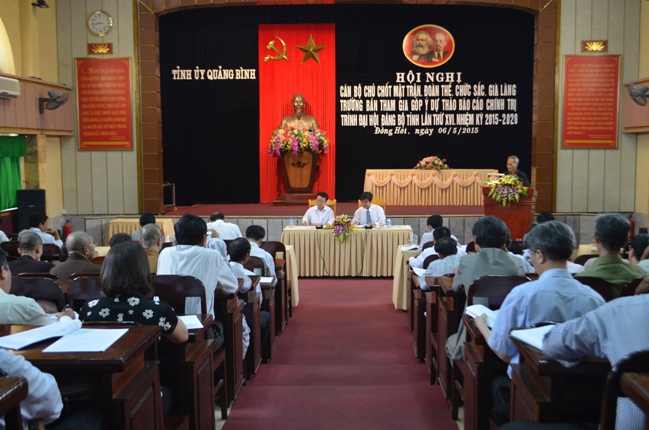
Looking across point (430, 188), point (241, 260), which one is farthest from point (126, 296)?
point (430, 188)

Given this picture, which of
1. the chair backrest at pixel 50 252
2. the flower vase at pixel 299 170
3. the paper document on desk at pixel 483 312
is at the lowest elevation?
the chair backrest at pixel 50 252

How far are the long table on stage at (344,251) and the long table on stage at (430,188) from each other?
3717mm

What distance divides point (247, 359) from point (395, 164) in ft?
33.3

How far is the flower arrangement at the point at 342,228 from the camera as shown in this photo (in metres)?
9.24

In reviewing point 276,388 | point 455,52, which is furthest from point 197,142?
point 276,388

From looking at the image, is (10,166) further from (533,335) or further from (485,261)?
(533,335)

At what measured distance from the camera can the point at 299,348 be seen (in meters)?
6.27

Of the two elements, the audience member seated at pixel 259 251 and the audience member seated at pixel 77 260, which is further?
the audience member seated at pixel 259 251

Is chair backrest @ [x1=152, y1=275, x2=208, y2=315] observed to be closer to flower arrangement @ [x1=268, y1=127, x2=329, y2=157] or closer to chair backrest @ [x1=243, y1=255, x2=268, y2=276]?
chair backrest @ [x1=243, y1=255, x2=268, y2=276]

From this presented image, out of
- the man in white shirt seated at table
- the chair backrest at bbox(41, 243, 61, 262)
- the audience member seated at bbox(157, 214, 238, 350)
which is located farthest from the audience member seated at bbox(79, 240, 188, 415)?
the man in white shirt seated at table

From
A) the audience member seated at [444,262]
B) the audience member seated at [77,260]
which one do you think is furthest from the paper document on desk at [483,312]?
the audience member seated at [77,260]

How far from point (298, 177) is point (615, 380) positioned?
38.7ft

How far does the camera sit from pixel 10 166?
10633 millimetres

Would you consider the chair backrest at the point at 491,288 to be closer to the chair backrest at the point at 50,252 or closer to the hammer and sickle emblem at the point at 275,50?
the chair backrest at the point at 50,252
